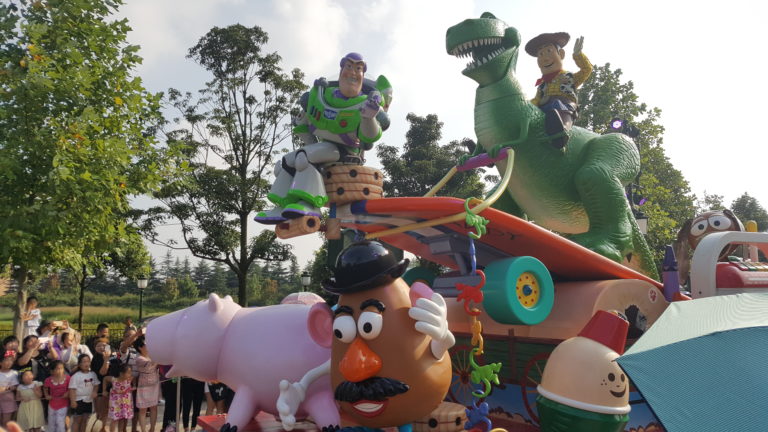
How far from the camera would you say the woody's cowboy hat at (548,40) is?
6.62m

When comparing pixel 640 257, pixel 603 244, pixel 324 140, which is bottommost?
pixel 640 257

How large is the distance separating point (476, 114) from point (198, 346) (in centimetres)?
396

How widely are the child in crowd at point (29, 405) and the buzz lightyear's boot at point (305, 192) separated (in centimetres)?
412

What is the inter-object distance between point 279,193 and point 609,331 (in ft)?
9.46

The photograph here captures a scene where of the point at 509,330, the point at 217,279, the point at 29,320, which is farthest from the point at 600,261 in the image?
the point at 217,279

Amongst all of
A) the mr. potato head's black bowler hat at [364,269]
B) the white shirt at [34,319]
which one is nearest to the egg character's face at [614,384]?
the mr. potato head's black bowler hat at [364,269]

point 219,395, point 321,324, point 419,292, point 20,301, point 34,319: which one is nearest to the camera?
point 419,292

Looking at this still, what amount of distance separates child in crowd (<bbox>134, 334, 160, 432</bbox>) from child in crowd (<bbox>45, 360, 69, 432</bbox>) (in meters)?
0.79

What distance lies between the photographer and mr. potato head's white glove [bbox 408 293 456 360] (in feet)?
10.7

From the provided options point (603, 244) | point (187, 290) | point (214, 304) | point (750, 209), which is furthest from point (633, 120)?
point (187, 290)

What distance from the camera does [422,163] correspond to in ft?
77.1

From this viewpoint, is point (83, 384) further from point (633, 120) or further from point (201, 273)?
point (201, 273)

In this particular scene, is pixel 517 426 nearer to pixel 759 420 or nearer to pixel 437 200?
pixel 437 200

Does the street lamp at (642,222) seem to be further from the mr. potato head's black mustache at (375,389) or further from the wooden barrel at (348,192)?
the mr. potato head's black mustache at (375,389)
